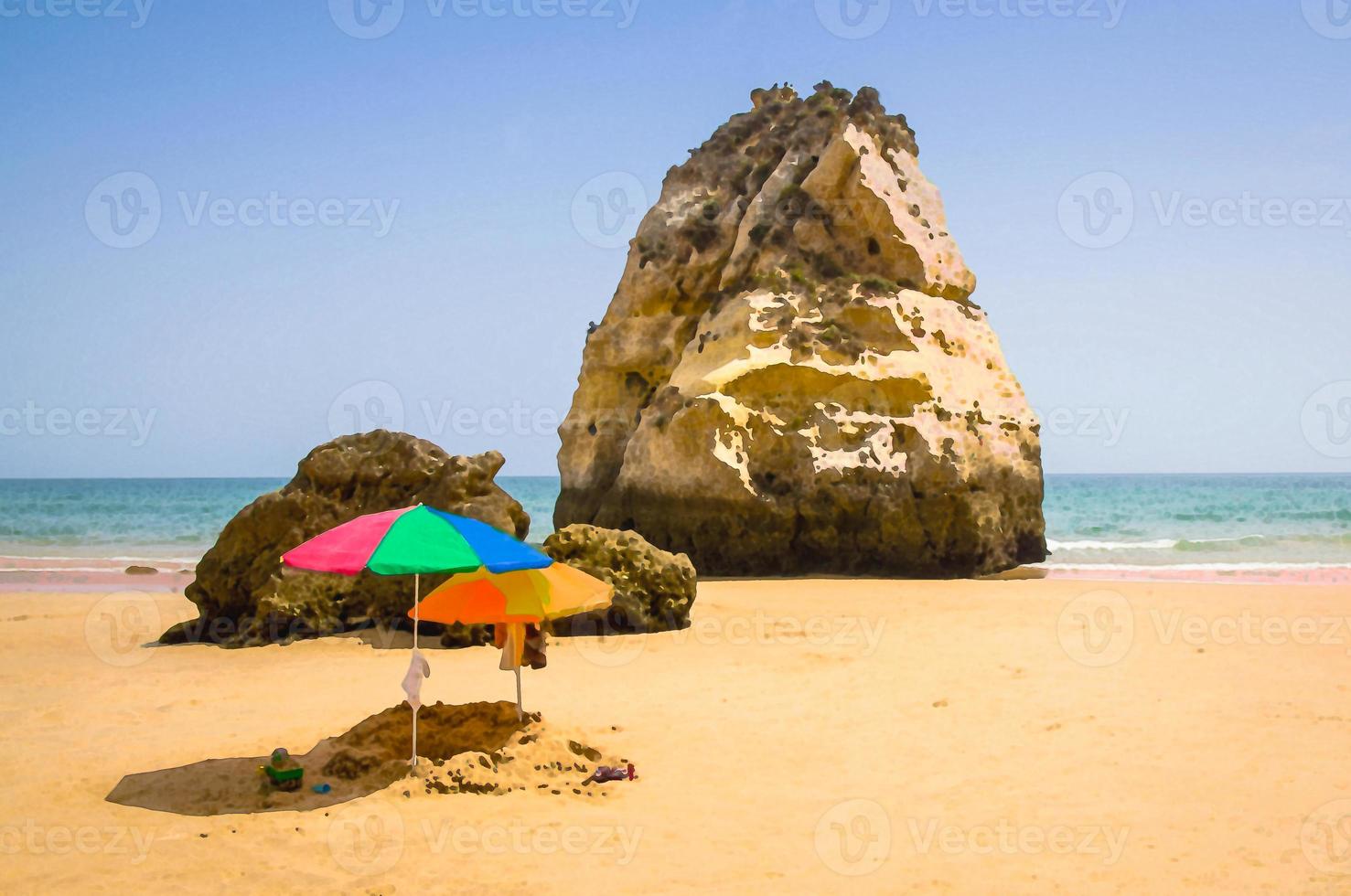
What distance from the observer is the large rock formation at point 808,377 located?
59.0ft

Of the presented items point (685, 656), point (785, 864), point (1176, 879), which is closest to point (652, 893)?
point (785, 864)

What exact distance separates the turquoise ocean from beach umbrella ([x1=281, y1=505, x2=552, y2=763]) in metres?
17.8

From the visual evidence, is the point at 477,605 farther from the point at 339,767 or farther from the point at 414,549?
the point at 339,767

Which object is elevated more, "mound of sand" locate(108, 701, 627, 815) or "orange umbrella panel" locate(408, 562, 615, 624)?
"orange umbrella panel" locate(408, 562, 615, 624)

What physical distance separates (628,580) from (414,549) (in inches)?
224

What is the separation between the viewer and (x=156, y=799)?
605 cm

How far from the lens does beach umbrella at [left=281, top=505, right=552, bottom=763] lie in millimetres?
6117

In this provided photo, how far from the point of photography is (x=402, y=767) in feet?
21.4

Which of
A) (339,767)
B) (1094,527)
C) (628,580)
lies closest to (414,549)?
(339,767)

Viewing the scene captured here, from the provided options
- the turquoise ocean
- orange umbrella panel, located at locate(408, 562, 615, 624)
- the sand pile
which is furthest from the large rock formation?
the sand pile

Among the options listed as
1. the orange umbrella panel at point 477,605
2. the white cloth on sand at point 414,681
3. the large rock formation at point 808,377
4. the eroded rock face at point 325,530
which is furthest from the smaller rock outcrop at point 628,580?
the large rock formation at point 808,377

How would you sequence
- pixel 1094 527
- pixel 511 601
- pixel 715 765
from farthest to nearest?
pixel 1094 527
pixel 511 601
pixel 715 765

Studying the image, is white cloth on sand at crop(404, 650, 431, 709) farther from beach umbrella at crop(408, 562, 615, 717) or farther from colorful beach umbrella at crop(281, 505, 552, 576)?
colorful beach umbrella at crop(281, 505, 552, 576)

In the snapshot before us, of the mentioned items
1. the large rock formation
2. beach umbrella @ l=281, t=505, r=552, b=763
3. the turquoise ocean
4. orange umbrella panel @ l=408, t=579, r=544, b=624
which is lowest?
the turquoise ocean
